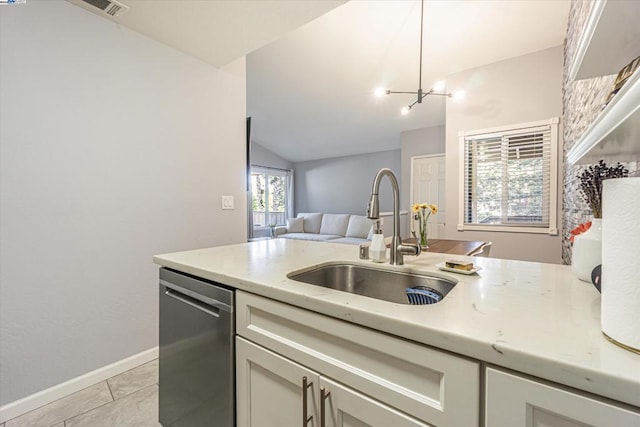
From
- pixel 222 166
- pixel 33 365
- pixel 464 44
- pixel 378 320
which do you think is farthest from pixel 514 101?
pixel 33 365

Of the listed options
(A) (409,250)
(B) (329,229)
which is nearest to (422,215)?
(A) (409,250)

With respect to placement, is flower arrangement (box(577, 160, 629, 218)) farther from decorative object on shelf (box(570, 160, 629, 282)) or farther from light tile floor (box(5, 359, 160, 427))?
light tile floor (box(5, 359, 160, 427))

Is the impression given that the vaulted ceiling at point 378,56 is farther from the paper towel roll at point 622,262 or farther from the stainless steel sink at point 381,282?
the paper towel roll at point 622,262

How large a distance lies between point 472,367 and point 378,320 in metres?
0.19

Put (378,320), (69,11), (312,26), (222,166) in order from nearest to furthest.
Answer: (378,320) → (69,11) → (222,166) → (312,26)

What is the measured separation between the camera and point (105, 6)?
1.69 metres

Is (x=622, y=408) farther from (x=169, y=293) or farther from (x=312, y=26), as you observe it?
(x=312, y=26)

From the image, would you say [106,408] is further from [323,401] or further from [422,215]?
[422,215]

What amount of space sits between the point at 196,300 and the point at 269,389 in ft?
1.52

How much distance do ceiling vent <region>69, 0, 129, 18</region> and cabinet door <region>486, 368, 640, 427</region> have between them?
248 cm

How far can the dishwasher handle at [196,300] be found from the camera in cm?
99

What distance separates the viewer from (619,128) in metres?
0.51

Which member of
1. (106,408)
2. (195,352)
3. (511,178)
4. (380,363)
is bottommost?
(106,408)

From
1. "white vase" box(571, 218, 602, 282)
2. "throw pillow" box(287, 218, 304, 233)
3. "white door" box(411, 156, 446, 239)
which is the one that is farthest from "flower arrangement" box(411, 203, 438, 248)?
"throw pillow" box(287, 218, 304, 233)
